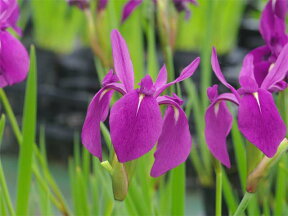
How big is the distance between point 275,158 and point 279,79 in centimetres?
6

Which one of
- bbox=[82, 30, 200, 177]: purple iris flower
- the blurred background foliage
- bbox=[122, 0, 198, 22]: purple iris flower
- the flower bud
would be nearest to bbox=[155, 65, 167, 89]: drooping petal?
bbox=[82, 30, 200, 177]: purple iris flower

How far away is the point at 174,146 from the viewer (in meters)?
0.42

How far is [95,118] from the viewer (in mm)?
427

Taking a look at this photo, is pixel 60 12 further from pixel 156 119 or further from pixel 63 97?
pixel 156 119

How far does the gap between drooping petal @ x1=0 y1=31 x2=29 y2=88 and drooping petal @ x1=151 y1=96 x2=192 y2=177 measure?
0.62ft

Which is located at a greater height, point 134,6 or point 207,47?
point 134,6

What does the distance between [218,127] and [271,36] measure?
0.16m

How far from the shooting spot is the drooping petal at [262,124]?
40 cm

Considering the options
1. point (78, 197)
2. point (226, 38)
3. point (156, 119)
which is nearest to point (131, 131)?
point (156, 119)

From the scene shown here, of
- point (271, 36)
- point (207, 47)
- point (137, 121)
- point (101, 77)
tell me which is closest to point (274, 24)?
point (271, 36)

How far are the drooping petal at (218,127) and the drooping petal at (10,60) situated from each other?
0.20 m

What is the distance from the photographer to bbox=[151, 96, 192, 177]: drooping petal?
1.38ft

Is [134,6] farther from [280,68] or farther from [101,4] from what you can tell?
[280,68]

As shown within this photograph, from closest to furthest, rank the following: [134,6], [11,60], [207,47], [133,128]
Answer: [133,128]
[11,60]
[134,6]
[207,47]
